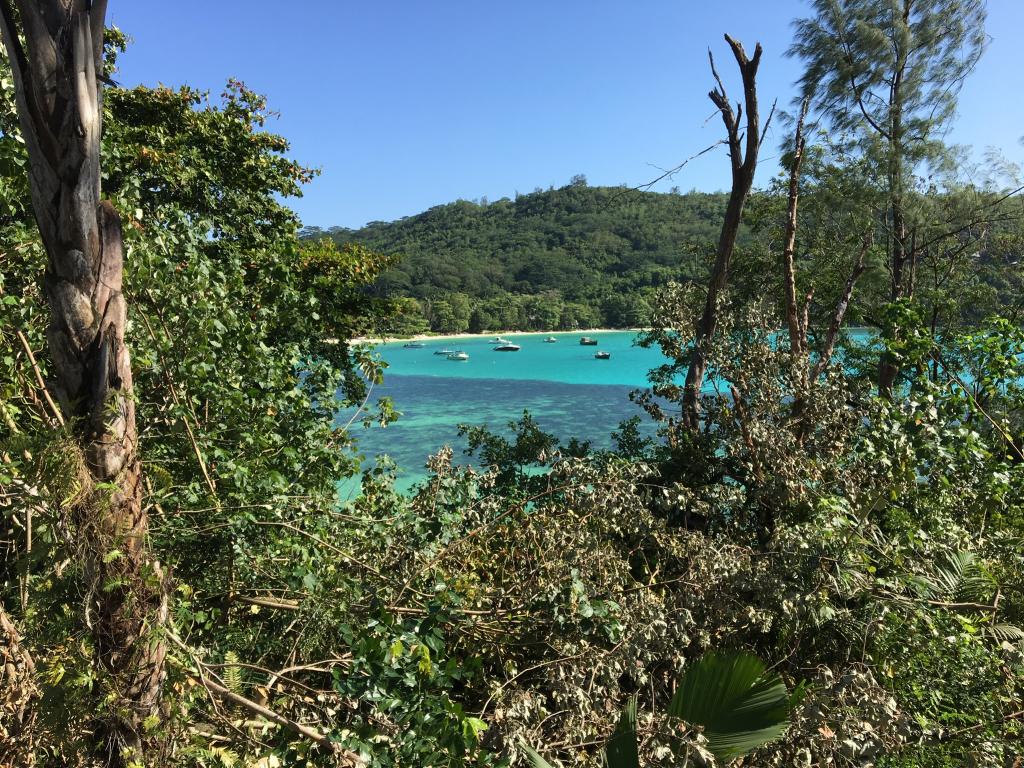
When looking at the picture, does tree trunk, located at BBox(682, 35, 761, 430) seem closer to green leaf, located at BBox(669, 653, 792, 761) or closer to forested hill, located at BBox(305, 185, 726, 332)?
green leaf, located at BBox(669, 653, 792, 761)

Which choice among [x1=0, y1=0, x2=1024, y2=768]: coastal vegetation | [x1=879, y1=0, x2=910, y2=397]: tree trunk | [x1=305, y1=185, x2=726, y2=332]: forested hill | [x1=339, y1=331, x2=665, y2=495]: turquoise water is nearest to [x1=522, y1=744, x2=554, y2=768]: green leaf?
[x1=0, y1=0, x2=1024, y2=768]: coastal vegetation

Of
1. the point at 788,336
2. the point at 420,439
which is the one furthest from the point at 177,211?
the point at 420,439

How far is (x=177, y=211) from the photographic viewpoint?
384 centimetres

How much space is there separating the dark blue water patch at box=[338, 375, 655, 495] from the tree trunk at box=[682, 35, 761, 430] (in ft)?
36.1

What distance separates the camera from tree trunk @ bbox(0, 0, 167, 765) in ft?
4.96

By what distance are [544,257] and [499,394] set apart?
68.0 metres

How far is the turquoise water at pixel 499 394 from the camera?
23578 mm

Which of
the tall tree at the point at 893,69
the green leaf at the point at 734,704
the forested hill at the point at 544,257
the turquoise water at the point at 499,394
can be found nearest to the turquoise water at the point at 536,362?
the turquoise water at the point at 499,394

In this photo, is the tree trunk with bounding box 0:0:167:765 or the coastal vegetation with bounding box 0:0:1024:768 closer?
the tree trunk with bounding box 0:0:167:765

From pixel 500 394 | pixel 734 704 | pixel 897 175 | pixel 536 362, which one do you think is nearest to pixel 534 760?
pixel 734 704

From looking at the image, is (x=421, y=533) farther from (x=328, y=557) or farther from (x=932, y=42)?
(x=932, y=42)

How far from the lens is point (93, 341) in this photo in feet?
5.45

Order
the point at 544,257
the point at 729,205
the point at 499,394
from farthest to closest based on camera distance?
the point at 544,257 < the point at 499,394 < the point at 729,205

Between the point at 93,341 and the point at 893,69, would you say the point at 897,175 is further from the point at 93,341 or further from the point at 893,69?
→ the point at 93,341
